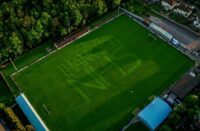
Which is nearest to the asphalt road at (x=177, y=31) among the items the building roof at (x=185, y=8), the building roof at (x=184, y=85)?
the building roof at (x=185, y=8)

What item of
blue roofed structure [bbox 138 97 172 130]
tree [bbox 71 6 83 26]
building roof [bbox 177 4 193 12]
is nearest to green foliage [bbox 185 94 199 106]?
blue roofed structure [bbox 138 97 172 130]

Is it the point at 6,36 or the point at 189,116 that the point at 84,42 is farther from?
the point at 189,116

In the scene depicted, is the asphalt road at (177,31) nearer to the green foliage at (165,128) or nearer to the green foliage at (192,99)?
the green foliage at (192,99)

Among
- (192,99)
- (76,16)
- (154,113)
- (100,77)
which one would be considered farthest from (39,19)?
(192,99)

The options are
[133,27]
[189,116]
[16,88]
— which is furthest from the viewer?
[133,27]

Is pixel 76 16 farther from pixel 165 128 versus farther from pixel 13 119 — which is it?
pixel 165 128

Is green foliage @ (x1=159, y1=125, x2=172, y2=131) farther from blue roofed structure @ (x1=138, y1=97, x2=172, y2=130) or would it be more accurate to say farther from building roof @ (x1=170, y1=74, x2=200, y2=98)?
building roof @ (x1=170, y1=74, x2=200, y2=98)

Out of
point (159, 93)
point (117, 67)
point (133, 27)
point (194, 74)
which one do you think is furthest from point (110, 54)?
point (194, 74)

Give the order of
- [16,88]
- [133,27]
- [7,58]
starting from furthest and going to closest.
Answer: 1. [133,27]
2. [7,58]
3. [16,88]
